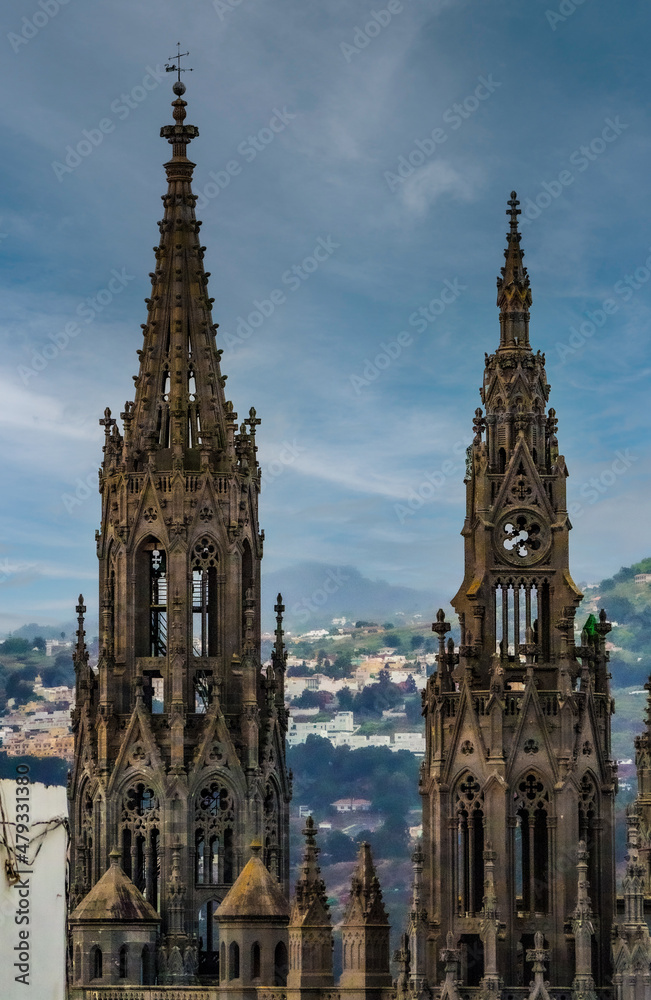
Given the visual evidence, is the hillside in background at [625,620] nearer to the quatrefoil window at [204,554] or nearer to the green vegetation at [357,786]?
the green vegetation at [357,786]

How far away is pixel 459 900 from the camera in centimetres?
12081

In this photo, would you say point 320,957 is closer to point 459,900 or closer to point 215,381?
point 459,900

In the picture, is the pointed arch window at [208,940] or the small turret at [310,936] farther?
the pointed arch window at [208,940]

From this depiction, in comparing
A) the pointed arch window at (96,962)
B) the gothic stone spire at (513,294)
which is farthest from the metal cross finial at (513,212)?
the pointed arch window at (96,962)

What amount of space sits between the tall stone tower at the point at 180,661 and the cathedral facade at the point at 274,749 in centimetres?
9

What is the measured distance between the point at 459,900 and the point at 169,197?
36.1 metres

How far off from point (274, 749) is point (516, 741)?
731 inches

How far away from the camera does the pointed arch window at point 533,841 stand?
394 ft

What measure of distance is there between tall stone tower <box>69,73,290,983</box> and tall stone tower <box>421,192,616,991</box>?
14.3 meters

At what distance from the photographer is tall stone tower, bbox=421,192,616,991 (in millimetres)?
119750

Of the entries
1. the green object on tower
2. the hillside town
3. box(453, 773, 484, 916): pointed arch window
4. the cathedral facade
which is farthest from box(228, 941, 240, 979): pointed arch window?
the hillside town

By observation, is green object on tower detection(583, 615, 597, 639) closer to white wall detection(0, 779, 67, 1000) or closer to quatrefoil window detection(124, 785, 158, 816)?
quatrefoil window detection(124, 785, 158, 816)

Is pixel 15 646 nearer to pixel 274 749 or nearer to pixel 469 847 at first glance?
pixel 274 749

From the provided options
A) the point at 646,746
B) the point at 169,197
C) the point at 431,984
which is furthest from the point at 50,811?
the point at 169,197
